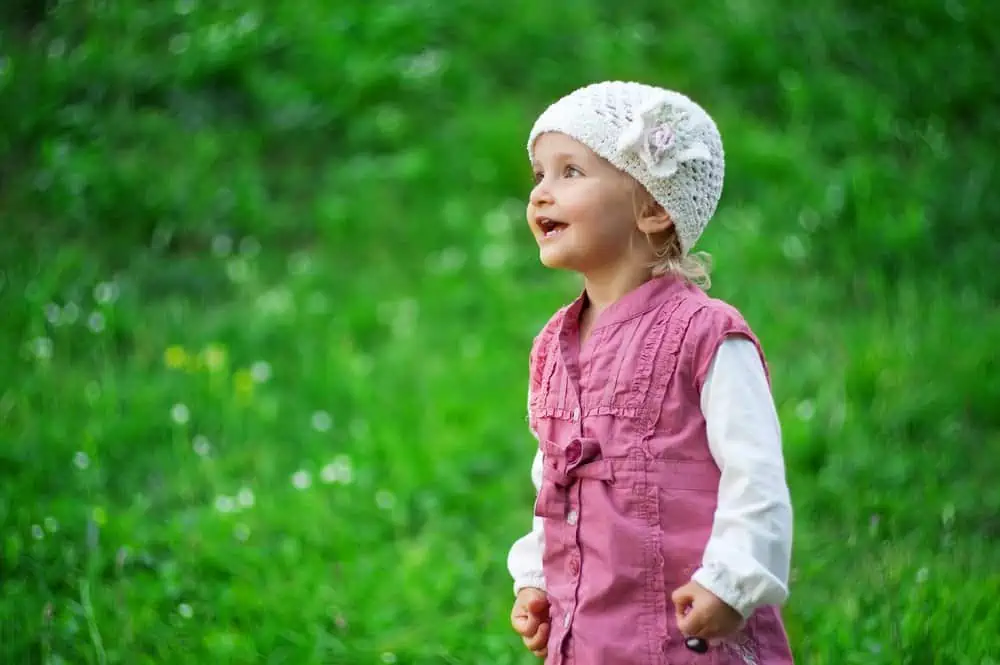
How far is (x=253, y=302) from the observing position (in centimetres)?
537

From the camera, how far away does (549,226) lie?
2170mm

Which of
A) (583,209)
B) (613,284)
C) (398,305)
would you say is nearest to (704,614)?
(613,284)

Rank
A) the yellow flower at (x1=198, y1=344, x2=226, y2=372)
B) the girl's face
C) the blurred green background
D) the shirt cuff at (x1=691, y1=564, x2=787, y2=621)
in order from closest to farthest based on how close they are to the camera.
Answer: the shirt cuff at (x1=691, y1=564, x2=787, y2=621), the girl's face, the blurred green background, the yellow flower at (x1=198, y1=344, x2=226, y2=372)

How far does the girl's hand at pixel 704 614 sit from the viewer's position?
1838 mm

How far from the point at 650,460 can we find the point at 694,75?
4.85 meters

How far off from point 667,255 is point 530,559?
681 mm

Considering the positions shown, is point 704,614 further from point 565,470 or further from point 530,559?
point 530,559

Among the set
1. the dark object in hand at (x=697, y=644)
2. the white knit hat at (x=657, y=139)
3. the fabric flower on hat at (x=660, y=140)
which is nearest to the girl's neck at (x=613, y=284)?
the white knit hat at (x=657, y=139)

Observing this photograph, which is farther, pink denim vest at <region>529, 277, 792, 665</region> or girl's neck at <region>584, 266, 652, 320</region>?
girl's neck at <region>584, 266, 652, 320</region>

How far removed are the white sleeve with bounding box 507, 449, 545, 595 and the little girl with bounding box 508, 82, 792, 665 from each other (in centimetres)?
5


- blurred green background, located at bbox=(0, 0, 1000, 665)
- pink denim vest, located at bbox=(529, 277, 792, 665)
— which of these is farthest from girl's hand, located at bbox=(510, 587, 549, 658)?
blurred green background, located at bbox=(0, 0, 1000, 665)

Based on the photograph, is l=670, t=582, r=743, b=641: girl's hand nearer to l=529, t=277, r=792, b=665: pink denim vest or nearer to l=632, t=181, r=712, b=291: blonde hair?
l=529, t=277, r=792, b=665: pink denim vest

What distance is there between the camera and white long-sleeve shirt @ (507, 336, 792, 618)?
1830mm

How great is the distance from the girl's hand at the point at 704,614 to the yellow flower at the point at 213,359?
3230mm
